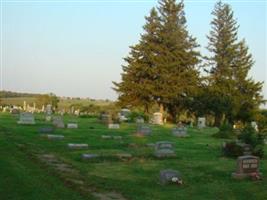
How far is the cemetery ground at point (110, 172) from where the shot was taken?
1127cm

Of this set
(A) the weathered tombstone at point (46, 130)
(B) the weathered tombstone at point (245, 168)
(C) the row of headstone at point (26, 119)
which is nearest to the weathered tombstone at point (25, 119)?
(C) the row of headstone at point (26, 119)

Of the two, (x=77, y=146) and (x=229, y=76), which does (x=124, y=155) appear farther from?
(x=229, y=76)

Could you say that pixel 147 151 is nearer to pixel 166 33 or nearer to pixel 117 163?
pixel 117 163

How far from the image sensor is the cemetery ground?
11266 millimetres

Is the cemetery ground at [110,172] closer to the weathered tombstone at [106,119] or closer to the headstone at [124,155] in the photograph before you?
the headstone at [124,155]

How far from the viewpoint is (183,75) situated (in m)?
50.3

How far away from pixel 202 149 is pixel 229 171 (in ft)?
19.8

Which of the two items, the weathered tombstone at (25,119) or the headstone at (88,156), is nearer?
the headstone at (88,156)

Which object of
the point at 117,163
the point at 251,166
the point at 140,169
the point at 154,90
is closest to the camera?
the point at 251,166

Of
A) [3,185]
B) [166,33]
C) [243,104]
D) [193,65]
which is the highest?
[166,33]

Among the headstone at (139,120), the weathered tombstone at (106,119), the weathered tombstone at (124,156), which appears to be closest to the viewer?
the weathered tombstone at (124,156)

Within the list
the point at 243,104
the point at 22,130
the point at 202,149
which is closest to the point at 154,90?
the point at 243,104

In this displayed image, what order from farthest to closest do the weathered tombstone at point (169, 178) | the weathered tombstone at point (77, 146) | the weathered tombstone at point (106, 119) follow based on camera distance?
the weathered tombstone at point (106, 119), the weathered tombstone at point (77, 146), the weathered tombstone at point (169, 178)

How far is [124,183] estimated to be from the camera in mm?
12617
